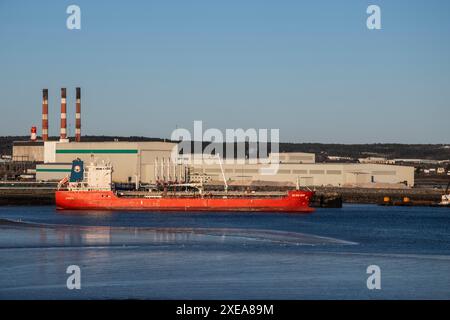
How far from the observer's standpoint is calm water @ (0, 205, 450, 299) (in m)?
27.3

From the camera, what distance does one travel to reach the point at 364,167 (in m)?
96.4

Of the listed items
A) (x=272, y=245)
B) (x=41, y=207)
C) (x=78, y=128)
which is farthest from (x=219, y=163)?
(x=272, y=245)

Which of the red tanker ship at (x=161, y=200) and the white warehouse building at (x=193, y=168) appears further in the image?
the white warehouse building at (x=193, y=168)

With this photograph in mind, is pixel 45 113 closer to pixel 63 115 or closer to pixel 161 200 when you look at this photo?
pixel 63 115

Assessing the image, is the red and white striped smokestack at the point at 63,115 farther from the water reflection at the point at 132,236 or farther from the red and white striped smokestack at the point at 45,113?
the water reflection at the point at 132,236

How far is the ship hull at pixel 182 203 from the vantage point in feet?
225

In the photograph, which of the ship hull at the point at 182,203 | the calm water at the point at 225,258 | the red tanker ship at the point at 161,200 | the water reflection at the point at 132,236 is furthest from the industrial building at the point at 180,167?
the water reflection at the point at 132,236

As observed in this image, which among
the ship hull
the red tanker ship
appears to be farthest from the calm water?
the red tanker ship

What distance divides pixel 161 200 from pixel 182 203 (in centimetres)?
151

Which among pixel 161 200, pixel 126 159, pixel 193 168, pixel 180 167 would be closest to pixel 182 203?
pixel 161 200

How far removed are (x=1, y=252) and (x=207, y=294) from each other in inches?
499

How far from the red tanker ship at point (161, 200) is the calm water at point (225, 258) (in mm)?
A: 10795

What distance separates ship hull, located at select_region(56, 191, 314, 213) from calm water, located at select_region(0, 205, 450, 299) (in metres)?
10.5

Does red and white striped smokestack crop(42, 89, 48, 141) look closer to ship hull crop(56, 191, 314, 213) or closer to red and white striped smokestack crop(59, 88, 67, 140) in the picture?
red and white striped smokestack crop(59, 88, 67, 140)
